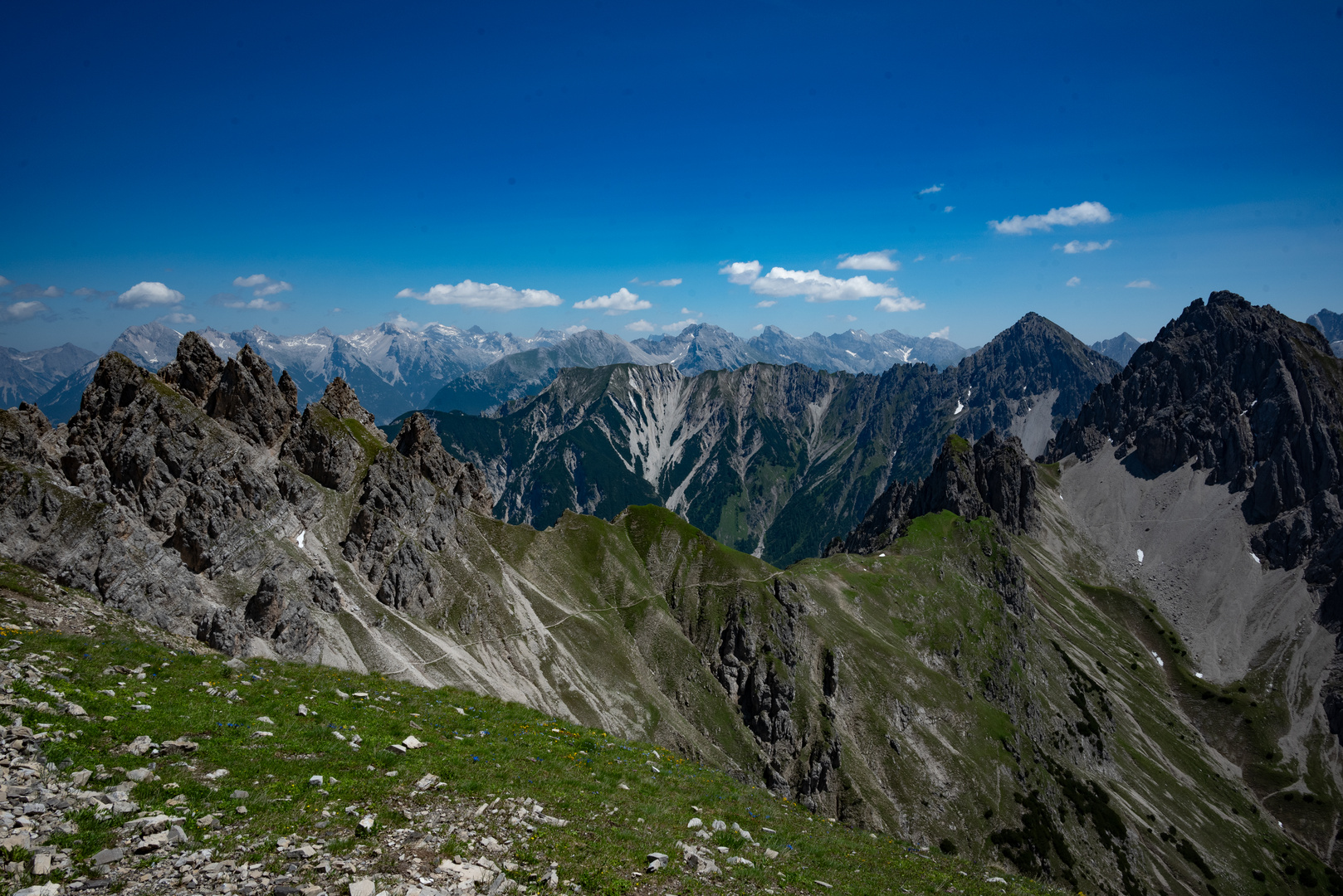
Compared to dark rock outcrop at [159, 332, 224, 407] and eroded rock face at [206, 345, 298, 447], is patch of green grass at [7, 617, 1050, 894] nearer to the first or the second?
eroded rock face at [206, 345, 298, 447]

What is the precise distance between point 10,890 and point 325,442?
386 ft

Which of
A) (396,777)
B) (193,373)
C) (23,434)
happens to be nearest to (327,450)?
(193,373)

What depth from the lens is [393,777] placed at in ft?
69.4

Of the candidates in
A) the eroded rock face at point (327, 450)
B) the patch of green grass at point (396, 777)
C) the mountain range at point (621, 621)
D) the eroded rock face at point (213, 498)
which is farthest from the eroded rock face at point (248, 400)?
the patch of green grass at point (396, 777)

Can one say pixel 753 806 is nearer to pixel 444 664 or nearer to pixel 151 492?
pixel 444 664

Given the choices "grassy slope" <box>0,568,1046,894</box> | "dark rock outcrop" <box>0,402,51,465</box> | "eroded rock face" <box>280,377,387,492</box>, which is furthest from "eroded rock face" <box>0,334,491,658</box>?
"grassy slope" <box>0,568,1046,894</box>

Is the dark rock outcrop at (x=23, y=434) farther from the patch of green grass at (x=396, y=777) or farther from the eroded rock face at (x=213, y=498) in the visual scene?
the patch of green grass at (x=396, y=777)

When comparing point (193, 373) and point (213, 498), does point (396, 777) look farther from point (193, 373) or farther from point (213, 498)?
point (193, 373)

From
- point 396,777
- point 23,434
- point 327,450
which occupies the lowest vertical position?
point 396,777

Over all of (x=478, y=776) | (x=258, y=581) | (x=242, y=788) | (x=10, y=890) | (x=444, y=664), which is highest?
(x=10, y=890)

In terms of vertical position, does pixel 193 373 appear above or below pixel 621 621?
Result: above

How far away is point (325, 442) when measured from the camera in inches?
4643

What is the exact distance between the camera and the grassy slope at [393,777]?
17328 mm

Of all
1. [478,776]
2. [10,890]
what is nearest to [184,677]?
[478,776]
